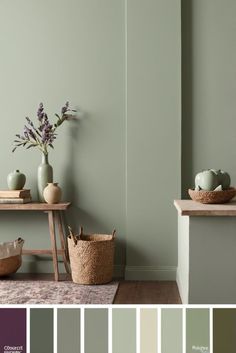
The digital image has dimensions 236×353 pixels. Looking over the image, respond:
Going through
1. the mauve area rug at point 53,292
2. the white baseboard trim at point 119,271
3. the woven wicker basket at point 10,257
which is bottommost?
the mauve area rug at point 53,292

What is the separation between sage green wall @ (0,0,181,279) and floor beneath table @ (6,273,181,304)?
15 cm

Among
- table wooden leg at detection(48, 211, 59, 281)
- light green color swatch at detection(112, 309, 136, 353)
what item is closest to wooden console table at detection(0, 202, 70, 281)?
table wooden leg at detection(48, 211, 59, 281)

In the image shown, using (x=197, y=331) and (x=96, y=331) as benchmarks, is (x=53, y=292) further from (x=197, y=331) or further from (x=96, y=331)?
(x=197, y=331)

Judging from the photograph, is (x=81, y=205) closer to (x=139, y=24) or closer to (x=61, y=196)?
(x=61, y=196)

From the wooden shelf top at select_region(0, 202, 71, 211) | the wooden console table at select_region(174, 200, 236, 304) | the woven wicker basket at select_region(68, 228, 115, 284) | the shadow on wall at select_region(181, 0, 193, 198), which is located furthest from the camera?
the shadow on wall at select_region(181, 0, 193, 198)

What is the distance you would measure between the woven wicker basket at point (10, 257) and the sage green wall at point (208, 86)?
149cm

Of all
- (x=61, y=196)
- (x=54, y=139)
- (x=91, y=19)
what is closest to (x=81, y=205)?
(x=61, y=196)

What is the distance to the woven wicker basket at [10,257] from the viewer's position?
15.3 feet

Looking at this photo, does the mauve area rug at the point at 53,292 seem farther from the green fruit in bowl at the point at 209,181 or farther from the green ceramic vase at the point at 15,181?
the green fruit in bowl at the point at 209,181

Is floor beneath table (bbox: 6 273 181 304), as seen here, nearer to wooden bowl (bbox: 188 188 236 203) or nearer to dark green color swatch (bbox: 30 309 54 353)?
wooden bowl (bbox: 188 188 236 203)

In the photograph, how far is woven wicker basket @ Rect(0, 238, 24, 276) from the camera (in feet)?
15.3

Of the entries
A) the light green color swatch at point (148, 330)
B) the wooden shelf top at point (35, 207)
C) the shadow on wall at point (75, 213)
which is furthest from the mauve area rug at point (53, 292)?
the light green color swatch at point (148, 330)

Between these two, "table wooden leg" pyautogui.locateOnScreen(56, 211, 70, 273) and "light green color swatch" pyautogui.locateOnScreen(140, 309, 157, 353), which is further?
"table wooden leg" pyautogui.locateOnScreen(56, 211, 70, 273)

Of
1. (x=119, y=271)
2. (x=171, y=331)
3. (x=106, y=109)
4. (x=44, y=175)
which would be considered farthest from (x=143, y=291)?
(x=171, y=331)
